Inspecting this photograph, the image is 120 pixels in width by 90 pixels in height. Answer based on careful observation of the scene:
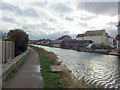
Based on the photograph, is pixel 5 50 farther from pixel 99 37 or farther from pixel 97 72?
pixel 99 37

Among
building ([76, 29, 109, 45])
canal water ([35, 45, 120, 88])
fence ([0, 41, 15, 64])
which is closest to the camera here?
canal water ([35, 45, 120, 88])

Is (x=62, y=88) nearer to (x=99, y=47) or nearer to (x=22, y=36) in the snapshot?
(x=22, y=36)

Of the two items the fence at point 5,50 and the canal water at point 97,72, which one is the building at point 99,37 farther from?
the fence at point 5,50

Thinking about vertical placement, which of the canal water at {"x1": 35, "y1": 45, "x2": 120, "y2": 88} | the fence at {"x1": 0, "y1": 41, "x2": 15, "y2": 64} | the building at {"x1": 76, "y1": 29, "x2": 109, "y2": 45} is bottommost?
the canal water at {"x1": 35, "y1": 45, "x2": 120, "y2": 88}

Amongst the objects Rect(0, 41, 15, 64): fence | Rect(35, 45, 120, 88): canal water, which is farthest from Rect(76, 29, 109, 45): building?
Rect(0, 41, 15, 64): fence

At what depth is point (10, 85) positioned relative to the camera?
8.52 metres

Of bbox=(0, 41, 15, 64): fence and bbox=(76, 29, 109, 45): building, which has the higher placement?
bbox=(76, 29, 109, 45): building

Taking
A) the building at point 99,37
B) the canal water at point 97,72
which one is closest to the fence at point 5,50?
the canal water at point 97,72

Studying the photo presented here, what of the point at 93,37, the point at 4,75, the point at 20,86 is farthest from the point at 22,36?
the point at 93,37

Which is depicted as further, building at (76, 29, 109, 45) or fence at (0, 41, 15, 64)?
building at (76, 29, 109, 45)

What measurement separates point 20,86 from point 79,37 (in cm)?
11563

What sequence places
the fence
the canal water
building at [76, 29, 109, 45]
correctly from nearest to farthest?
the canal water, the fence, building at [76, 29, 109, 45]

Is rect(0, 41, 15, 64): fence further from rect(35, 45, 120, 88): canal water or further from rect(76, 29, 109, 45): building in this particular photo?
rect(76, 29, 109, 45): building

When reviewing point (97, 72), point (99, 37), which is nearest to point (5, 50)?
point (97, 72)
